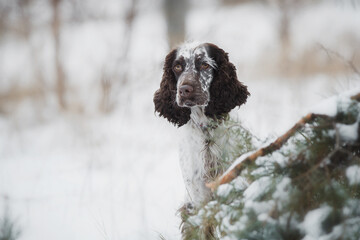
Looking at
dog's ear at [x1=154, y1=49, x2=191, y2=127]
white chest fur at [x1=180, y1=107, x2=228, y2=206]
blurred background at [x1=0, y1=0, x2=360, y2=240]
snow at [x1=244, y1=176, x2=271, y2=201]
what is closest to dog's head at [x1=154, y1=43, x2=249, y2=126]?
dog's ear at [x1=154, y1=49, x2=191, y2=127]

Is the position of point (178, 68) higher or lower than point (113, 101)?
lower

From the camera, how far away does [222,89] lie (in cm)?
252

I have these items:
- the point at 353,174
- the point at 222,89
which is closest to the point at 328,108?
the point at 353,174

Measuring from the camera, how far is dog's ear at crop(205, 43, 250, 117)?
2.48 metres

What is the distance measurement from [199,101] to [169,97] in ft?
1.33

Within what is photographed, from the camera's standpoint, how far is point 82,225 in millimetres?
3236

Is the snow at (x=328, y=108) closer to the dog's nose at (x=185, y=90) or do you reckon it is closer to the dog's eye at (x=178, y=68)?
the dog's nose at (x=185, y=90)

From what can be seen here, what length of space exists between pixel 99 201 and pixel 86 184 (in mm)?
712

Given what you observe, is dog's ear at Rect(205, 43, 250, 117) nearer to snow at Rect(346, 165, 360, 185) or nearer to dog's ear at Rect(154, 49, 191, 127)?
dog's ear at Rect(154, 49, 191, 127)

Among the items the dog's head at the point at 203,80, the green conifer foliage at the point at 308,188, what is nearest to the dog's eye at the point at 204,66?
the dog's head at the point at 203,80

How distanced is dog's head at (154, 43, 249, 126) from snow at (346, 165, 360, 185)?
3.92ft

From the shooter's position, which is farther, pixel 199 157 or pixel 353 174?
pixel 199 157

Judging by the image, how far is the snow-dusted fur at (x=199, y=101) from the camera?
2350mm

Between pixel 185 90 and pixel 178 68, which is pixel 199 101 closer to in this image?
pixel 185 90
